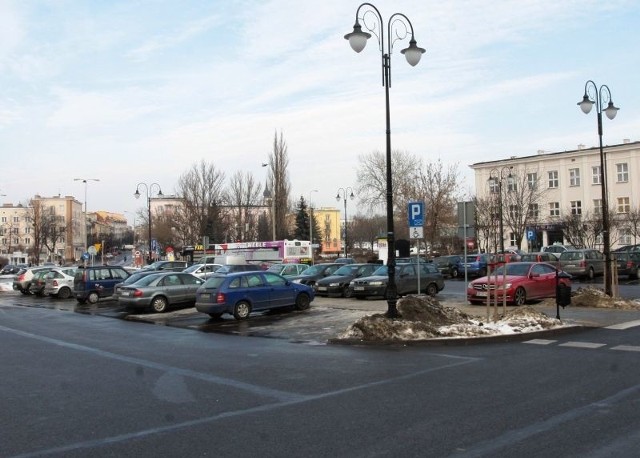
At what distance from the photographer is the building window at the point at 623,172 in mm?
67156

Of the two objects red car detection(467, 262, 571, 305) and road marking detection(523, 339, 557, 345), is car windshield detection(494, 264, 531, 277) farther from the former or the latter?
road marking detection(523, 339, 557, 345)

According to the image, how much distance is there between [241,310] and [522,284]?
9.54 meters

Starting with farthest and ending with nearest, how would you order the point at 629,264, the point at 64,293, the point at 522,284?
the point at 629,264 → the point at 64,293 → the point at 522,284

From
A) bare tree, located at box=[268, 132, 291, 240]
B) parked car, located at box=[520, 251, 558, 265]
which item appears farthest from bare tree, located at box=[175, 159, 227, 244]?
parked car, located at box=[520, 251, 558, 265]

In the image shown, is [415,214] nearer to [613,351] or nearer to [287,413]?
[613,351]

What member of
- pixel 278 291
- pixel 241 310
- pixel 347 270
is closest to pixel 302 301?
pixel 278 291

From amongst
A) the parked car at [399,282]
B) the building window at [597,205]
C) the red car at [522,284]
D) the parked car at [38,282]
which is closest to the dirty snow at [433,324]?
the red car at [522,284]

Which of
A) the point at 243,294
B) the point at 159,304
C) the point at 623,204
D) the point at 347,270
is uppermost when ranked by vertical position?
the point at 623,204

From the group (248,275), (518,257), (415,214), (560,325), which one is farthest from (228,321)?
(518,257)

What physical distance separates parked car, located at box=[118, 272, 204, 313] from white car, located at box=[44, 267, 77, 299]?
10.7m

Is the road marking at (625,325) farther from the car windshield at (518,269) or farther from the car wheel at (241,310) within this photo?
the car wheel at (241,310)

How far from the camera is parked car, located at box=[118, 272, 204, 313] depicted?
21156 millimetres

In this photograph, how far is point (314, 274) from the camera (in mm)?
28047

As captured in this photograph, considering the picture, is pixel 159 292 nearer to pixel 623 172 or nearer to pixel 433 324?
pixel 433 324
